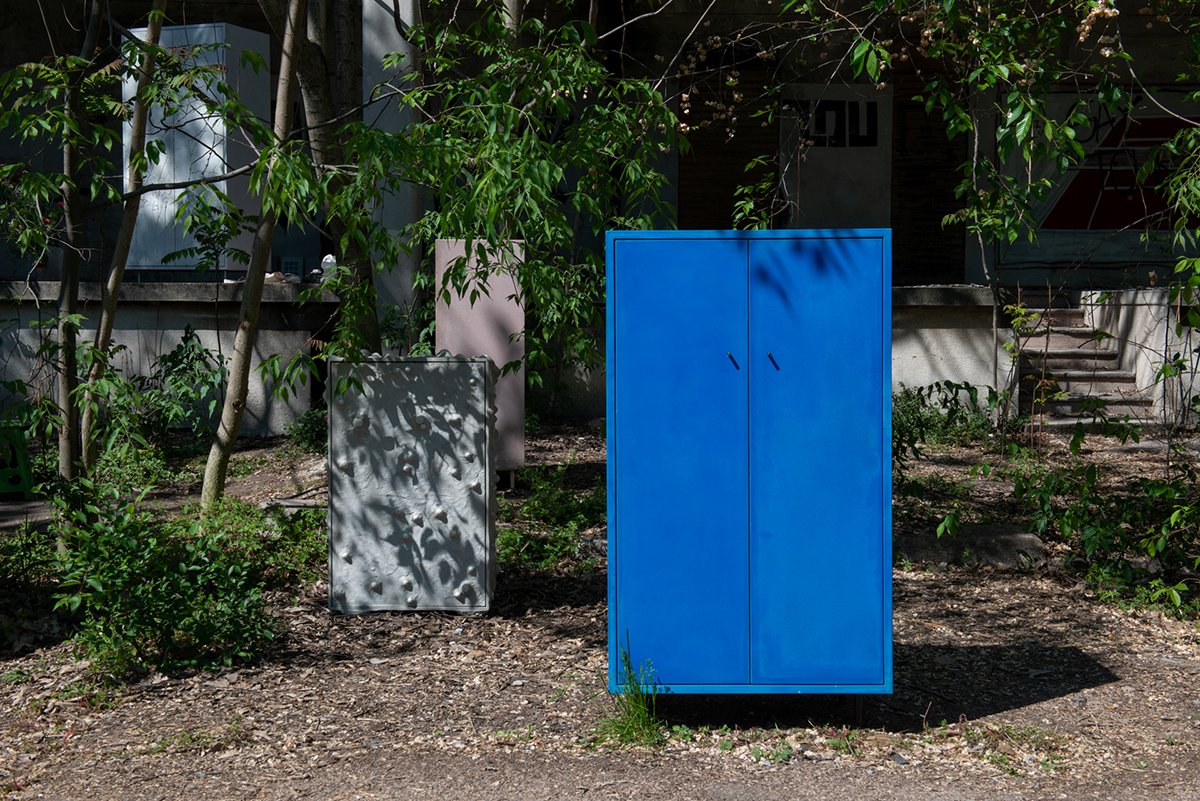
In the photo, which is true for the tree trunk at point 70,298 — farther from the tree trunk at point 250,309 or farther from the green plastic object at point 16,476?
the green plastic object at point 16,476

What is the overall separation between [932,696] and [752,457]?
1461 mm

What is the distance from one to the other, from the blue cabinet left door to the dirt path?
16.7 inches

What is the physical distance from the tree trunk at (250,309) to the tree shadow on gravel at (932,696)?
368 centimetres

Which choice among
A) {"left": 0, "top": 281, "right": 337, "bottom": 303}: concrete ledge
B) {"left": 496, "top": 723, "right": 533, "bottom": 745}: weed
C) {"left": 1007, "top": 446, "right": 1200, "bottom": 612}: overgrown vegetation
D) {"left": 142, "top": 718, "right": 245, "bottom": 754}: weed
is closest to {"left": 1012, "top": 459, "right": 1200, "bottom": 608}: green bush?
{"left": 1007, "top": 446, "right": 1200, "bottom": 612}: overgrown vegetation

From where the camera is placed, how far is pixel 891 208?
1479 centimetres

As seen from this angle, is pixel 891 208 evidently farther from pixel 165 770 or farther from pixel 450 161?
pixel 165 770

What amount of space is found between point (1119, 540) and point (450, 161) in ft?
13.5

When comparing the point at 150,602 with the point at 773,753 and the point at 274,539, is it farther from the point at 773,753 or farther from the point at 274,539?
the point at 773,753

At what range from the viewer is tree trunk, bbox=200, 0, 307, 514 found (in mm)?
7258

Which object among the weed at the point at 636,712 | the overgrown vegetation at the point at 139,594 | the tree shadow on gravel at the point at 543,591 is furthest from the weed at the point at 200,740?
the tree shadow on gravel at the point at 543,591

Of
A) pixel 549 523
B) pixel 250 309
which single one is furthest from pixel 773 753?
pixel 250 309

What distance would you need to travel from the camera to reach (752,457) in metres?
4.45

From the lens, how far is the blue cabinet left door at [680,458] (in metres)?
4.41

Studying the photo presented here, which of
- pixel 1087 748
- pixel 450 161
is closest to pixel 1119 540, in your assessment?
pixel 1087 748
